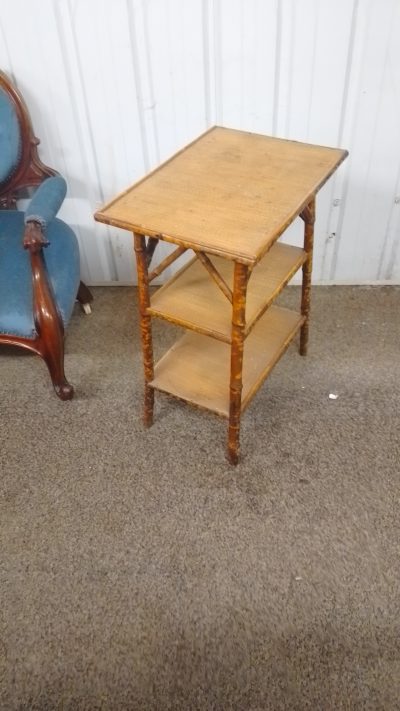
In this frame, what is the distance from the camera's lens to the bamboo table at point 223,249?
1.37 m

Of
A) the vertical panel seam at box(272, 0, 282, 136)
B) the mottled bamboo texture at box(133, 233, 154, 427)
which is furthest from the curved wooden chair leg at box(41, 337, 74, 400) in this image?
the vertical panel seam at box(272, 0, 282, 136)

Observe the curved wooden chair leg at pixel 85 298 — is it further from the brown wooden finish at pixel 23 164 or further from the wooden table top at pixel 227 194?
the wooden table top at pixel 227 194

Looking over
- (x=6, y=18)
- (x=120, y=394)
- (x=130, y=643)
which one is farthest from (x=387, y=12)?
(x=130, y=643)

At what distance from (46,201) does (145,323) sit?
0.58 metres

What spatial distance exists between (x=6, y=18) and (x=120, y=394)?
4.34 feet

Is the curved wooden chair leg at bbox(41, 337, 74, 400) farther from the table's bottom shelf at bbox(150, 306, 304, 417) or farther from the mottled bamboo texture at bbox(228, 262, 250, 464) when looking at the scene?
the mottled bamboo texture at bbox(228, 262, 250, 464)

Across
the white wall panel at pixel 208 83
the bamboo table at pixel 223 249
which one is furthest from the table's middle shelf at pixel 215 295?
the white wall panel at pixel 208 83

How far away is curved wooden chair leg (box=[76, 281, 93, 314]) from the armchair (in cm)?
34

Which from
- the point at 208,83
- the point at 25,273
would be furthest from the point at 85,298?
the point at 208,83

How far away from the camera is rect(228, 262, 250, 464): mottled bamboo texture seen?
1.34 m

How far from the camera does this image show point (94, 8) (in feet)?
6.22

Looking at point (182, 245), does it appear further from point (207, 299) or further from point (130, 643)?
point (130, 643)

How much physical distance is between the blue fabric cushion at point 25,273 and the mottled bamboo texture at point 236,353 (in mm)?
655

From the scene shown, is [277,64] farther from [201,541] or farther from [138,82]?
[201,541]
